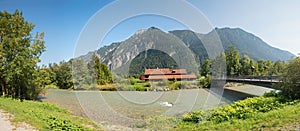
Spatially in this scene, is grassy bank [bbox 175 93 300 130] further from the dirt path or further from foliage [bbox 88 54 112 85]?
foliage [bbox 88 54 112 85]

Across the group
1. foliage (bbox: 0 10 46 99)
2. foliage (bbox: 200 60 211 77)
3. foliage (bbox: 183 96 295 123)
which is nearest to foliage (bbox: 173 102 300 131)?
foliage (bbox: 183 96 295 123)

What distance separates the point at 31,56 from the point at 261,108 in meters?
14.7

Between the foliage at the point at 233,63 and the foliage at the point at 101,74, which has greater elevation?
the foliage at the point at 233,63

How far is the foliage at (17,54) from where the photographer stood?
12.4 meters

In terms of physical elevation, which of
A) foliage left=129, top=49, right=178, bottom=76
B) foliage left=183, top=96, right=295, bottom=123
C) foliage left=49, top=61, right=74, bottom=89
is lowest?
foliage left=183, top=96, right=295, bottom=123

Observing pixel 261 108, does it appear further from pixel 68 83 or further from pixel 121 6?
pixel 68 83

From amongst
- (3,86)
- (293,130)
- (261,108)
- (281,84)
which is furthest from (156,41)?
(3,86)

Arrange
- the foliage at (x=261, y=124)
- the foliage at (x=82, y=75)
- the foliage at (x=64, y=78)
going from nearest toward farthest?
the foliage at (x=261, y=124), the foliage at (x=82, y=75), the foliage at (x=64, y=78)

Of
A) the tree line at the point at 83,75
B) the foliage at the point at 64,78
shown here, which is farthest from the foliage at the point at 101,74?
the foliage at the point at 64,78

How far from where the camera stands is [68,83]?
33.9 m

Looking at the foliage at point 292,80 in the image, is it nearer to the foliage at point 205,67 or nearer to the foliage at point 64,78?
the foliage at point 205,67

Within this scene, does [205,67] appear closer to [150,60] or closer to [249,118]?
[150,60]

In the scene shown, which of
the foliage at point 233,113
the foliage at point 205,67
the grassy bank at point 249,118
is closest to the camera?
the grassy bank at point 249,118

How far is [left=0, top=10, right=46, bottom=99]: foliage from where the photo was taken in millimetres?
12398
